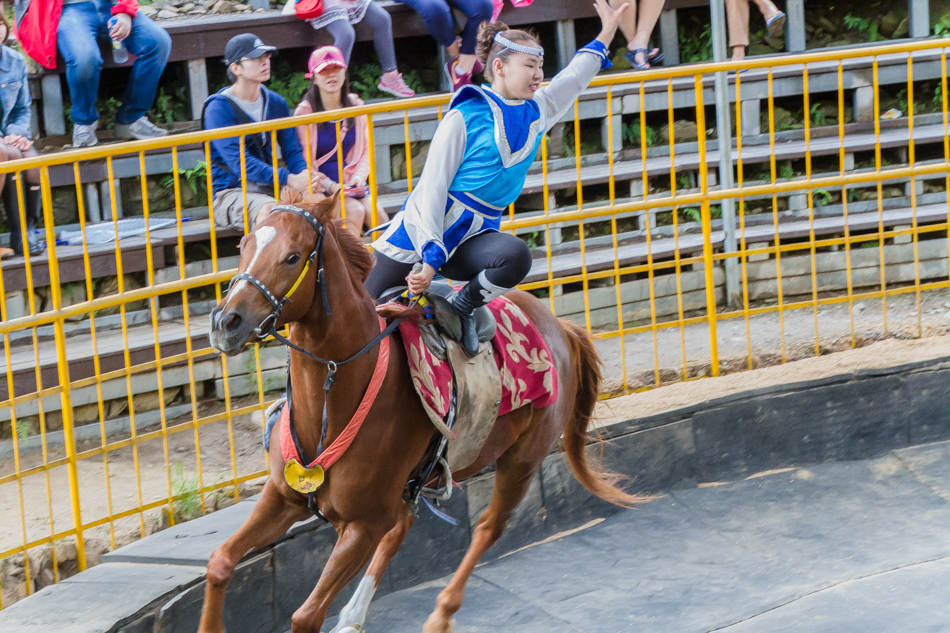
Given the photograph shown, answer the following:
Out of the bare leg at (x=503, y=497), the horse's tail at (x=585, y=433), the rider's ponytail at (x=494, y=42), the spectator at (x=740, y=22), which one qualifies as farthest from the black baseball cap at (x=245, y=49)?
the spectator at (x=740, y=22)

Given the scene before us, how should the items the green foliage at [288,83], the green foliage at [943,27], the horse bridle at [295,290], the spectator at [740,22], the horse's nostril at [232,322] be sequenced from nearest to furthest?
1. the horse's nostril at [232,322]
2. the horse bridle at [295,290]
3. the green foliage at [288,83]
4. the spectator at [740,22]
5. the green foliage at [943,27]

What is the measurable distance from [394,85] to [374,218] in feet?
11.3

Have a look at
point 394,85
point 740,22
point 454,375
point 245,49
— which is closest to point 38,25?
point 245,49

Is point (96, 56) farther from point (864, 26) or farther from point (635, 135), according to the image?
point (864, 26)

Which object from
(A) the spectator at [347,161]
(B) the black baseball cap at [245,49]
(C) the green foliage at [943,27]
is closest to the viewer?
(A) the spectator at [347,161]

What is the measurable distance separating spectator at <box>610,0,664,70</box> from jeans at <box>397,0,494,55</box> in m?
1.19

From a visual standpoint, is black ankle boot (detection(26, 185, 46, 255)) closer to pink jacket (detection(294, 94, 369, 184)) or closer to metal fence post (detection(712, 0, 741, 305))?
pink jacket (detection(294, 94, 369, 184))

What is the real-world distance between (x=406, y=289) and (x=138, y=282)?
3.06m

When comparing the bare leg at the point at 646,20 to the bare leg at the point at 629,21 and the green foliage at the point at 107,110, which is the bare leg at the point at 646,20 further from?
the green foliage at the point at 107,110

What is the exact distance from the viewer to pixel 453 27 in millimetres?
8641

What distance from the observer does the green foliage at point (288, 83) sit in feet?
28.8

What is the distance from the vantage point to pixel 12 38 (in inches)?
337

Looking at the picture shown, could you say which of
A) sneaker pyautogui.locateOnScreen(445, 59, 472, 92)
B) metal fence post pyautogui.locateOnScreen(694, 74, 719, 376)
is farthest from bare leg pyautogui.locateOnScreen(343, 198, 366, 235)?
sneaker pyautogui.locateOnScreen(445, 59, 472, 92)

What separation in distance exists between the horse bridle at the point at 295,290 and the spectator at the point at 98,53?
4195mm
